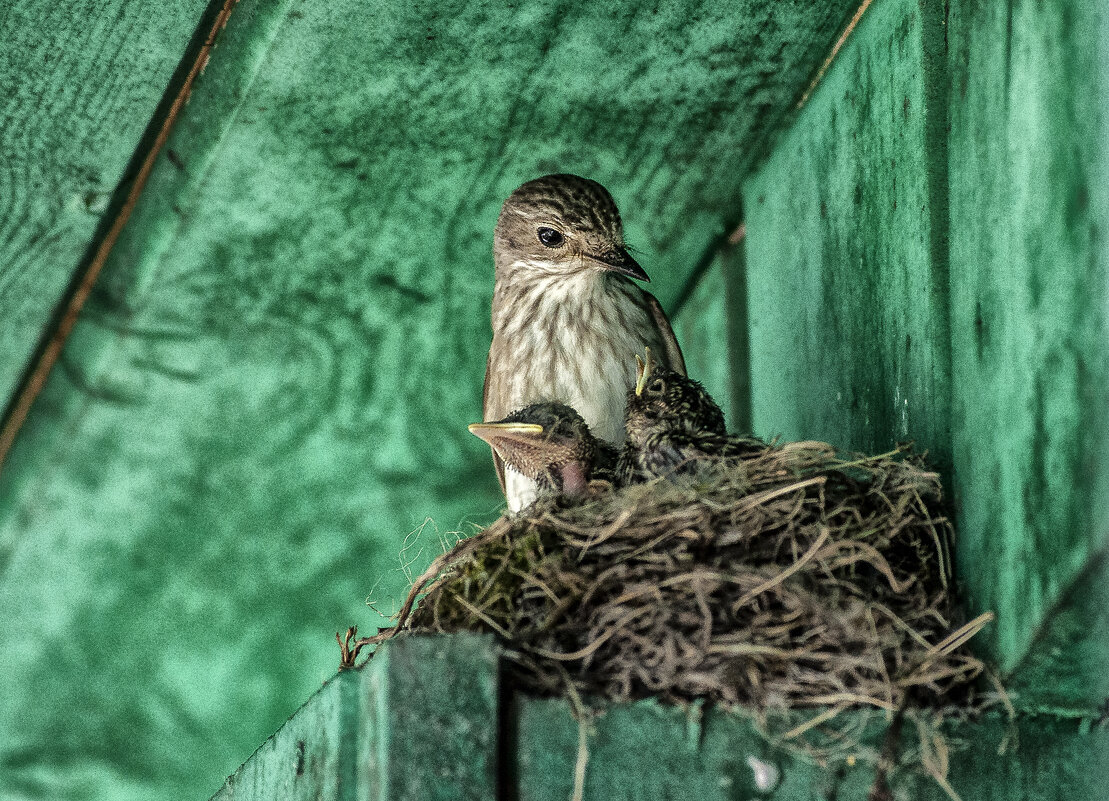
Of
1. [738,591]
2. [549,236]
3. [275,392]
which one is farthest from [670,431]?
[275,392]

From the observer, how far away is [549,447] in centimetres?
347

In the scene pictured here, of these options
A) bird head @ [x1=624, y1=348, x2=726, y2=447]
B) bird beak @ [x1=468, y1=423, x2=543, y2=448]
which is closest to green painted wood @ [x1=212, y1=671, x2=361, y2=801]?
bird beak @ [x1=468, y1=423, x2=543, y2=448]

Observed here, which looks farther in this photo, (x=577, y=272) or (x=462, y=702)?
(x=577, y=272)

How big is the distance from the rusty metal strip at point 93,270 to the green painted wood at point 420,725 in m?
1.94

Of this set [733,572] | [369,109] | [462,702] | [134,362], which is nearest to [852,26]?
[369,109]

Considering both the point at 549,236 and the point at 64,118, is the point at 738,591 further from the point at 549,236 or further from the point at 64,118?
the point at 64,118

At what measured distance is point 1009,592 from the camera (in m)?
2.43

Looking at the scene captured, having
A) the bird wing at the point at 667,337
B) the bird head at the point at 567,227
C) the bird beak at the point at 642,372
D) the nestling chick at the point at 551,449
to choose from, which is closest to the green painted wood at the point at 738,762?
the nestling chick at the point at 551,449

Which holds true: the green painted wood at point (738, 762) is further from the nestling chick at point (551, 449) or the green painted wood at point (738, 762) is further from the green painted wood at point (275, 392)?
the green painted wood at point (275, 392)

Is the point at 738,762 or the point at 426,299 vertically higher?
the point at 426,299

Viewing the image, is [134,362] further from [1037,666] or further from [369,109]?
[1037,666]

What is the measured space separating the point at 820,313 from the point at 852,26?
2.65 feet

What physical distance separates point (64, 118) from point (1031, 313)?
2.73 meters

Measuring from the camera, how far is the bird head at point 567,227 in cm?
420
